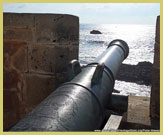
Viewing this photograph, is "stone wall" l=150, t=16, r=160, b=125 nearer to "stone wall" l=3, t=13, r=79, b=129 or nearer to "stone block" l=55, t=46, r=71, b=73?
"stone wall" l=3, t=13, r=79, b=129

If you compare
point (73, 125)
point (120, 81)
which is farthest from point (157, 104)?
point (120, 81)

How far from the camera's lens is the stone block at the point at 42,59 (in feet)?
8.75

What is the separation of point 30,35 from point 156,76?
1839 millimetres

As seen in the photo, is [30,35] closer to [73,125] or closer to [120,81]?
[73,125]

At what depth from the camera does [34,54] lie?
2727 mm

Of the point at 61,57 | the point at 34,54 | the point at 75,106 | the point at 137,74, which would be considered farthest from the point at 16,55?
the point at 137,74

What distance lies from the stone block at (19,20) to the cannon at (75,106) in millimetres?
774

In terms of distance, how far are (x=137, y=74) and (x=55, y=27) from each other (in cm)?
1847

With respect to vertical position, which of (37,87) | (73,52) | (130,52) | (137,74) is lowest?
(130,52)

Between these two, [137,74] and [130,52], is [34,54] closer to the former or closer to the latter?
[137,74]

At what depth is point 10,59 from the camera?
2.82 meters

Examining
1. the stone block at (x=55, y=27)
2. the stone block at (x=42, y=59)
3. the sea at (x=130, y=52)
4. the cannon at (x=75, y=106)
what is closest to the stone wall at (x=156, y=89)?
the sea at (x=130, y=52)

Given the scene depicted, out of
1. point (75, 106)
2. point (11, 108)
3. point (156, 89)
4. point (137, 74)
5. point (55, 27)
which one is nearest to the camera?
point (75, 106)

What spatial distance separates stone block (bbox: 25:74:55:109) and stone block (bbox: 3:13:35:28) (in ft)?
1.93
